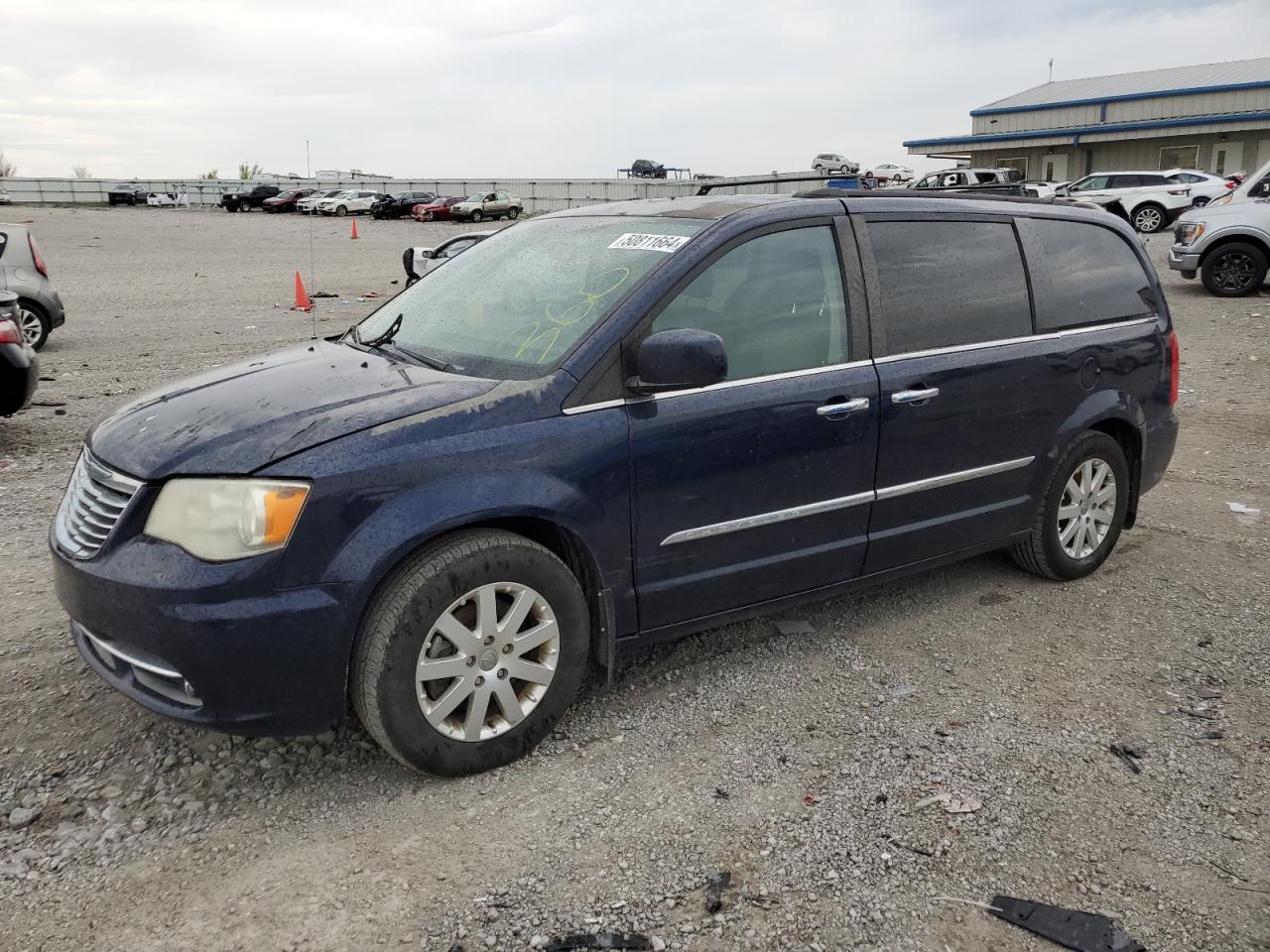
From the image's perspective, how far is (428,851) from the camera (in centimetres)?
294

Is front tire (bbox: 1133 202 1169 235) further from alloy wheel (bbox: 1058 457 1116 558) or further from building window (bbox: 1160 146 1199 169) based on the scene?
alloy wheel (bbox: 1058 457 1116 558)

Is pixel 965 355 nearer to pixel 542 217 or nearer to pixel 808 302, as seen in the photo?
pixel 808 302

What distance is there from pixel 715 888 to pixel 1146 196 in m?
29.3

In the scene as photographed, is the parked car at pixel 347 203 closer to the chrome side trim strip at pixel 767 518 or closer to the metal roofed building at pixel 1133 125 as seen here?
the metal roofed building at pixel 1133 125

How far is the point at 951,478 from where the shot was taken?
4246 millimetres

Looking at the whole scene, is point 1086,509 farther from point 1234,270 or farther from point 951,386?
point 1234,270

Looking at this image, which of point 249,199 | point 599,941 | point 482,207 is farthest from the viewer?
point 249,199

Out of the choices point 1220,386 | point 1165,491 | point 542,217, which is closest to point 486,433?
point 542,217

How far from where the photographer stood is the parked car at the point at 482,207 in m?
46.1

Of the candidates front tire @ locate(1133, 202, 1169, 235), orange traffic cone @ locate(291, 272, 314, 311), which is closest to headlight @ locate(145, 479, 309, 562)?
orange traffic cone @ locate(291, 272, 314, 311)

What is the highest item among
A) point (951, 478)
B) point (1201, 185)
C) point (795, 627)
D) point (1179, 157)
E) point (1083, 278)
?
point (1179, 157)

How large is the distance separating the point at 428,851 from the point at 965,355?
277cm

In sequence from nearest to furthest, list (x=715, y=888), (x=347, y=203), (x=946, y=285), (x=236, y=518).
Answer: (x=715, y=888), (x=236, y=518), (x=946, y=285), (x=347, y=203)

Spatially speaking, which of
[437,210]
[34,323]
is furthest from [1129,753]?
[437,210]
